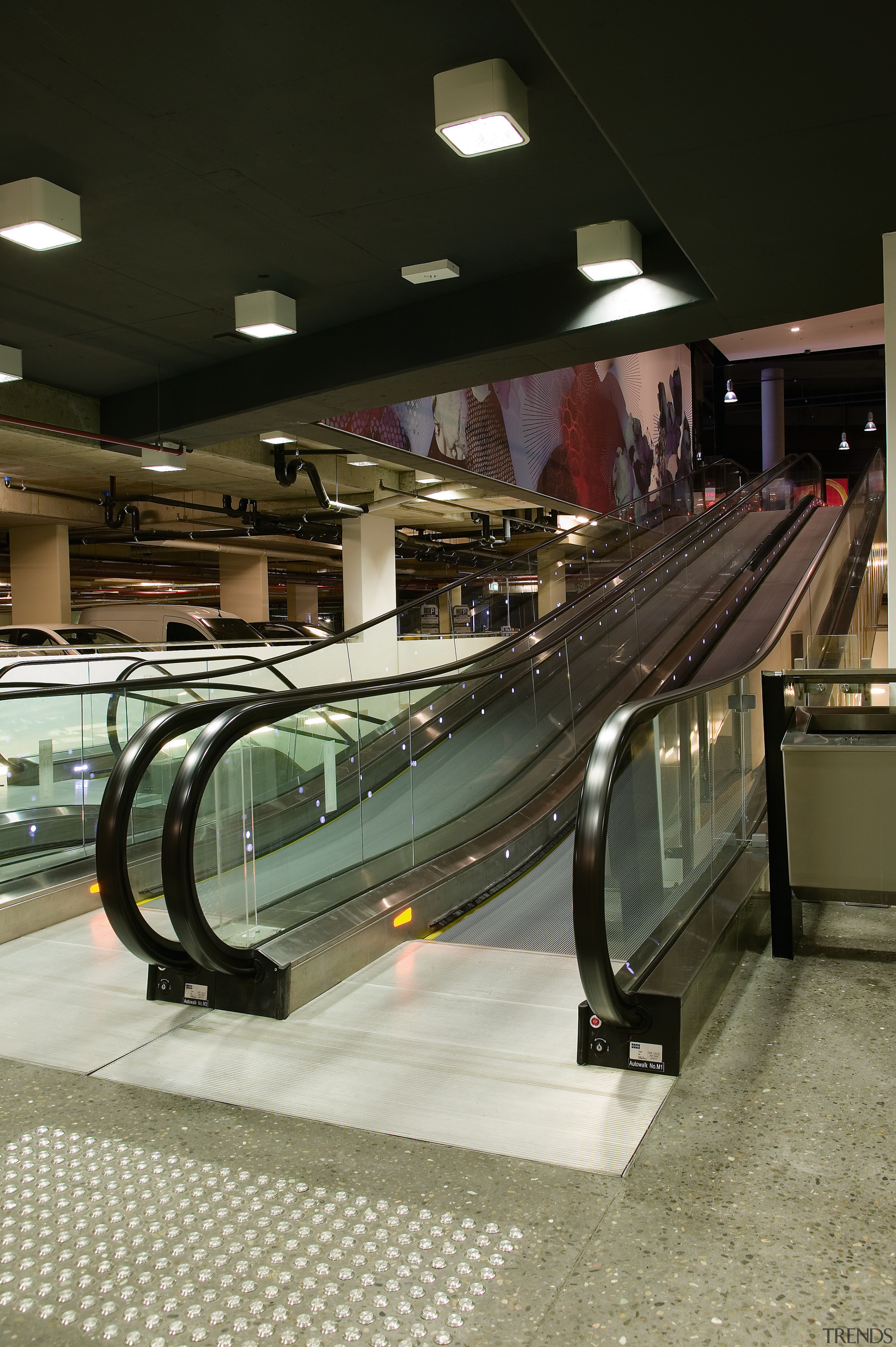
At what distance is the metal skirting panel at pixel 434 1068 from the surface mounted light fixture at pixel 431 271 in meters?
4.92

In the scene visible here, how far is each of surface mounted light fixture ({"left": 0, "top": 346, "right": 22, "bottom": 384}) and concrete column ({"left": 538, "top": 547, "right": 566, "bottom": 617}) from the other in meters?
7.15

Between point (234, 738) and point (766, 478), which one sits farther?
point (766, 478)

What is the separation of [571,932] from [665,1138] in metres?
2.66

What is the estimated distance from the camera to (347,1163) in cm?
254

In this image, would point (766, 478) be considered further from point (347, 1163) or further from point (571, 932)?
point (347, 1163)

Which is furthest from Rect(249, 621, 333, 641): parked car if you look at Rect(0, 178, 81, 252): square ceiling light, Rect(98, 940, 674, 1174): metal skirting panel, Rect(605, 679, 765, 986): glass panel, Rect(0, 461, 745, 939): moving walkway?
Rect(98, 940, 674, 1174): metal skirting panel

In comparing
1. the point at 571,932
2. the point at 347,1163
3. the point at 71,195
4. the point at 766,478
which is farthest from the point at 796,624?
the point at 766,478

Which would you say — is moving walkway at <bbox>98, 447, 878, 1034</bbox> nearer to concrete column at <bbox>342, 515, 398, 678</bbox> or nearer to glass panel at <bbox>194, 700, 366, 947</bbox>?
glass panel at <bbox>194, 700, 366, 947</bbox>

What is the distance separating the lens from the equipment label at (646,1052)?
3.00 metres

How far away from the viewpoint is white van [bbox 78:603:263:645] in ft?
47.0

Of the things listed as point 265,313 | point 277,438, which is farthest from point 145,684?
point 277,438

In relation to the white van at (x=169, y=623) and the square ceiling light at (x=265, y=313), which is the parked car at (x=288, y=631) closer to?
the white van at (x=169, y=623)

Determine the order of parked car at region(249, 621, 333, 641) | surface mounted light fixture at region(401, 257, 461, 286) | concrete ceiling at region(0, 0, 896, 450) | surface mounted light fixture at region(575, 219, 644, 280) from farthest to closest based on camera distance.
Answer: parked car at region(249, 621, 333, 641) → surface mounted light fixture at region(401, 257, 461, 286) → surface mounted light fixture at region(575, 219, 644, 280) → concrete ceiling at region(0, 0, 896, 450)

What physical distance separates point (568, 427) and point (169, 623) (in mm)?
8629
